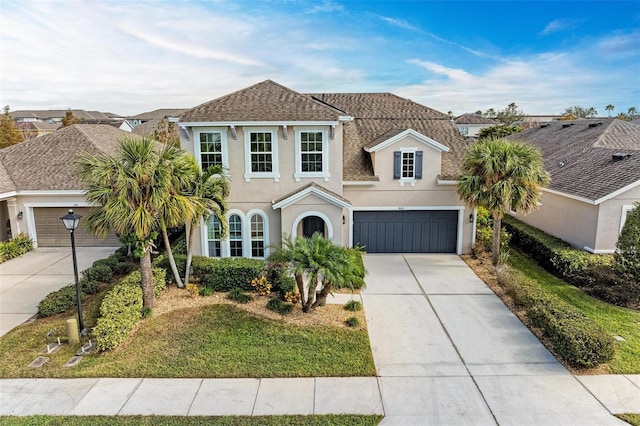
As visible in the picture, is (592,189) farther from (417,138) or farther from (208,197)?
(208,197)

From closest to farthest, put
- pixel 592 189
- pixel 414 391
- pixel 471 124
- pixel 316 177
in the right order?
1. pixel 414 391
2. pixel 316 177
3. pixel 592 189
4. pixel 471 124

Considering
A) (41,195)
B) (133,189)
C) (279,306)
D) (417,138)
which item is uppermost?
(417,138)

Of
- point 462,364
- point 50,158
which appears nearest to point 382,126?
point 462,364

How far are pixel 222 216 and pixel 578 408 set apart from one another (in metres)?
10.1

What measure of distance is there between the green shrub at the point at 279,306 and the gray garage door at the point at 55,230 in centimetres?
1067

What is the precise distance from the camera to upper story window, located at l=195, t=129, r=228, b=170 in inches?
553

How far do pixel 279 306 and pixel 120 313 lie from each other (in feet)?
13.4

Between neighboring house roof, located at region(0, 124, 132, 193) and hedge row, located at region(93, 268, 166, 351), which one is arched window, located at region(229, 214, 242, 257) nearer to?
hedge row, located at region(93, 268, 166, 351)

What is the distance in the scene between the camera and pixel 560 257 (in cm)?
1382

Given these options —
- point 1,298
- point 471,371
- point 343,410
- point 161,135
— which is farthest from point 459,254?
point 161,135

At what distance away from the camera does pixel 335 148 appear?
46.9 ft

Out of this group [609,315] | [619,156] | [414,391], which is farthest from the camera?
[619,156]

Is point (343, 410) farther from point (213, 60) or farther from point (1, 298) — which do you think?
point (213, 60)

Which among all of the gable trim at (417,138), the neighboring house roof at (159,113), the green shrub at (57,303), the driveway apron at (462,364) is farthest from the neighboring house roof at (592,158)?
the neighboring house roof at (159,113)
